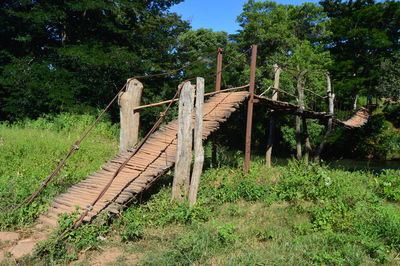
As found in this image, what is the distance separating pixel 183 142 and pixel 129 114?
126 cm

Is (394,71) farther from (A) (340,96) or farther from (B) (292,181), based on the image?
(B) (292,181)

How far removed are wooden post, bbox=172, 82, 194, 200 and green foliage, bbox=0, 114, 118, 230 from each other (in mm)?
1724

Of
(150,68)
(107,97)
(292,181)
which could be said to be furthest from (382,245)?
(107,97)

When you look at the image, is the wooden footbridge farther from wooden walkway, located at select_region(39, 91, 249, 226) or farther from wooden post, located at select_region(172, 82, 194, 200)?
wooden post, located at select_region(172, 82, 194, 200)

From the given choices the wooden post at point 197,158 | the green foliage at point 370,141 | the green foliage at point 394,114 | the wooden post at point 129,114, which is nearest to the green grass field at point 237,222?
the wooden post at point 197,158

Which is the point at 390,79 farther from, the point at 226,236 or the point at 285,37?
the point at 226,236

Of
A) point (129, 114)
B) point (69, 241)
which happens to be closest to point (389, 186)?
point (129, 114)

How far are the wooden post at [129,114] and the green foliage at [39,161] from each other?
1.19m

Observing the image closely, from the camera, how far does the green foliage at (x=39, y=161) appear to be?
409 cm

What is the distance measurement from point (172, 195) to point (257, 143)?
14914 mm

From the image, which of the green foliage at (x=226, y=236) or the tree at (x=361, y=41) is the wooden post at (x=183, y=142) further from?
the tree at (x=361, y=41)

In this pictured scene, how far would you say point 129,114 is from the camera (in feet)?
17.5

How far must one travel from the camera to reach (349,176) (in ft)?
21.3

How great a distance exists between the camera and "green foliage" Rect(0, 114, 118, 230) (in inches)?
161
